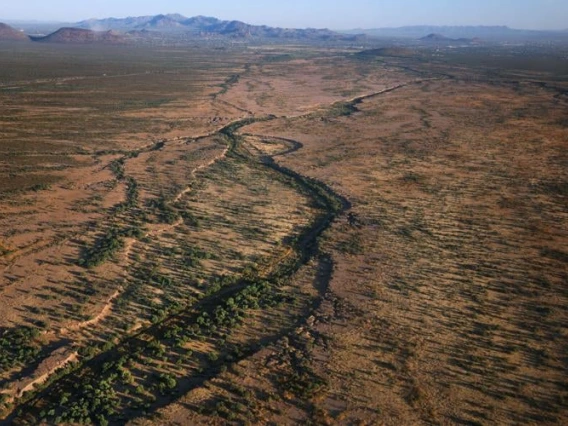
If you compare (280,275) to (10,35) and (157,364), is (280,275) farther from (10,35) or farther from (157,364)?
(10,35)

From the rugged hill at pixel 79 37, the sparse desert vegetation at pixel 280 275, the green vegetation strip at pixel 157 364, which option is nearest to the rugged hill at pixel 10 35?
the rugged hill at pixel 79 37

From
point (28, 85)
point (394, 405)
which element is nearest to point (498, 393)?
point (394, 405)

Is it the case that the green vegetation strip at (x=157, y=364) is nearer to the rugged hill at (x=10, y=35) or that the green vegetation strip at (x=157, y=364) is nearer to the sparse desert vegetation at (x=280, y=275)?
the sparse desert vegetation at (x=280, y=275)

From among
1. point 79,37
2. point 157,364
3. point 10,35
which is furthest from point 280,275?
point 10,35

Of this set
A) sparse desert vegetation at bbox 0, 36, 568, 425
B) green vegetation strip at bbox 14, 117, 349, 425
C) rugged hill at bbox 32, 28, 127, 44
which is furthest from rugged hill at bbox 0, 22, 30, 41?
green vegetation strip at bbox 14, 117, 349, 425

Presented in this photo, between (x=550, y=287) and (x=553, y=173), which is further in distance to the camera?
(x=553, y=173)

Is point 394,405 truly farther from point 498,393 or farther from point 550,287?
point 550,287

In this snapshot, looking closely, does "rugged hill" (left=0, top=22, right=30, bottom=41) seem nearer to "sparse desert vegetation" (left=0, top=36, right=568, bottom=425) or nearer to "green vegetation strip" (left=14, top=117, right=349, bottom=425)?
"sparse desert vegetation" (left=0, top=36, right=568, bottom=425)
